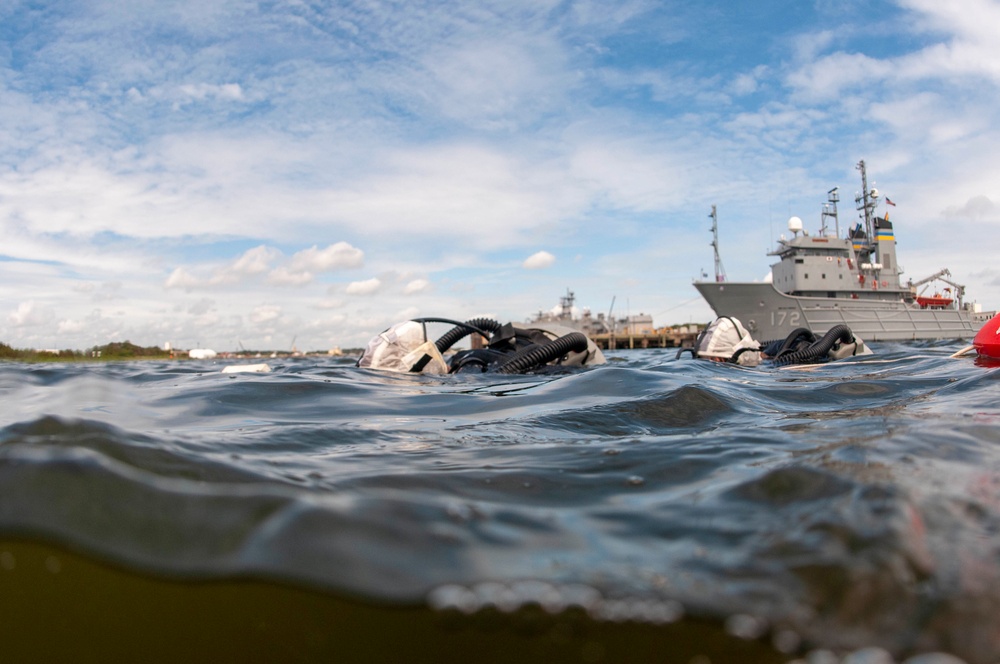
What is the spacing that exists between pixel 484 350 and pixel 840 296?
118 ft

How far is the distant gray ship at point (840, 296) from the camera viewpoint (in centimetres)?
3509

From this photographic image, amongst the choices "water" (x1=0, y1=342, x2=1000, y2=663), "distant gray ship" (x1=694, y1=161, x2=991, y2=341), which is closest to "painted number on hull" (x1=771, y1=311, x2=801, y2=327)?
"distant gray ship" (x1=694, y1=161, x2=991, y2=341)

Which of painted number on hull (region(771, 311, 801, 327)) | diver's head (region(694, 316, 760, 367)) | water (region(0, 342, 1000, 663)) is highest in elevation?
painted number on hull (region(771, 311, 801, 327))

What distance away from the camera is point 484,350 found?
9.74 meters

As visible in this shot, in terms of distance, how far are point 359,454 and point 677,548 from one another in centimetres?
156

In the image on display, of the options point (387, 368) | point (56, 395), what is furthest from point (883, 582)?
point (387, 368)

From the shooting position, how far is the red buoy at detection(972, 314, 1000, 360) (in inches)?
252

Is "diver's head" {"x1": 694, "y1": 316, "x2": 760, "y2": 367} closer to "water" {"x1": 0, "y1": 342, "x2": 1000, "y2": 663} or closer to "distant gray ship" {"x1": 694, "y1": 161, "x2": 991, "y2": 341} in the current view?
"water" {"x1": 0, "y1": 342, "x2": 1000, "y2": 663}

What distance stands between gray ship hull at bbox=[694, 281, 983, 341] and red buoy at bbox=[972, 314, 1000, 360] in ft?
94.7

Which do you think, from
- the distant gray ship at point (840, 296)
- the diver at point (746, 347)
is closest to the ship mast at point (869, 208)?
the distant gray ship at point (840, 296)

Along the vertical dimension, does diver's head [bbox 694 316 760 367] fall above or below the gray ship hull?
below

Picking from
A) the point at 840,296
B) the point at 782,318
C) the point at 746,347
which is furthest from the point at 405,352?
the point at 840,296

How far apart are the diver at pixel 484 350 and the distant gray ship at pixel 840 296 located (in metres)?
27.7

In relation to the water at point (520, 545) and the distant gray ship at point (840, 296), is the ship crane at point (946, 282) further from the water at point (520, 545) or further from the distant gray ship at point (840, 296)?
the water at point (520, 545)
